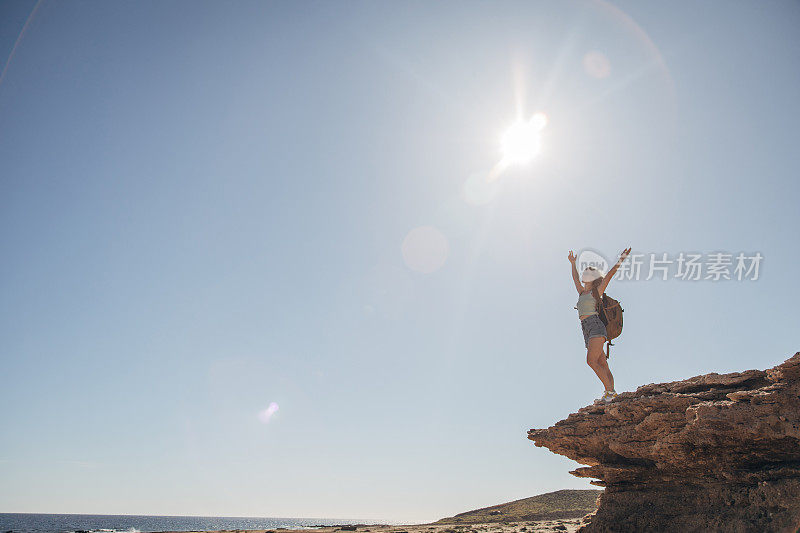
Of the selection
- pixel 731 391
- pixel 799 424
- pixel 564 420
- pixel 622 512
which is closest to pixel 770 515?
pixel 799 424

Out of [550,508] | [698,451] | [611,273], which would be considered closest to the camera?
[698,451]

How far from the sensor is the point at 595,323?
11797 mm

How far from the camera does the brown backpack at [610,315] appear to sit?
39.2ft

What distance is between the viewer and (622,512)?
11320 mm

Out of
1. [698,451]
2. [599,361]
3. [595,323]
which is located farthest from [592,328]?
[698,451]

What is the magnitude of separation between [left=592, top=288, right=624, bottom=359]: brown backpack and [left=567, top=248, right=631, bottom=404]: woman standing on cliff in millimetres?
147

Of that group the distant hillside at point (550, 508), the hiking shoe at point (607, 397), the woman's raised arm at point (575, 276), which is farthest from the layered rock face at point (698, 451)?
the distant hillside at point (550, 508)

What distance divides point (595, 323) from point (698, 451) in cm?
369

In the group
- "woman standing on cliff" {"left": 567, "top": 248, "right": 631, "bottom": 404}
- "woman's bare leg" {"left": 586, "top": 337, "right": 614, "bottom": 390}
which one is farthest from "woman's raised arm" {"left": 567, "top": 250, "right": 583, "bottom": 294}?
"woman's bare leg" {"left": 586, "top": 337, "right": 614, "bottom": 390}

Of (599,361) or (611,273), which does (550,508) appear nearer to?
(599,361)

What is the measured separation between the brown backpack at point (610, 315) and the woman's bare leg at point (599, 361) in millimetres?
261

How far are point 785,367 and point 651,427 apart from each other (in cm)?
308

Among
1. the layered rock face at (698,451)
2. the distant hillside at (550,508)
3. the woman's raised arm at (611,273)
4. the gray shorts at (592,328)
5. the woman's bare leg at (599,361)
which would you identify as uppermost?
the woman's raised arm at (611,273)

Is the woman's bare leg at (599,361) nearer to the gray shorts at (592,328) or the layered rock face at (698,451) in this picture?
the gray shorts at (592,328)
